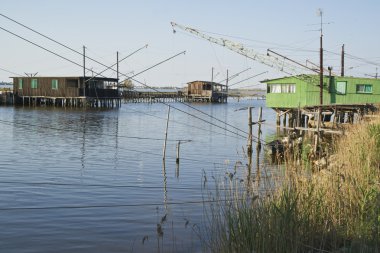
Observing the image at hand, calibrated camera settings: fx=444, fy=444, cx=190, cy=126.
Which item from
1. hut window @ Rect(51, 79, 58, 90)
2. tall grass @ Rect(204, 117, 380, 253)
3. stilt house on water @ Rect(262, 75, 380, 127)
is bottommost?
tall grass @ Rect(204, 117, 380, 253)

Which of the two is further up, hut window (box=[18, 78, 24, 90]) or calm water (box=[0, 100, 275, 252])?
hut window (box=[18, 78, 24, 90])

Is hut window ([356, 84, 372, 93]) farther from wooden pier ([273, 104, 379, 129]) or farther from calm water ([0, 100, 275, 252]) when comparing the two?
calm water ([0, 100, 275, 252])

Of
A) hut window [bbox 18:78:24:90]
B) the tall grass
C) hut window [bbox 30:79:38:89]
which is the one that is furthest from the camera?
hut window [bbox 18:78:24:90]

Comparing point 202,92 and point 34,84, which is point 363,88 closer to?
point 34,84

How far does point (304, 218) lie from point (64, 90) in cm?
6633

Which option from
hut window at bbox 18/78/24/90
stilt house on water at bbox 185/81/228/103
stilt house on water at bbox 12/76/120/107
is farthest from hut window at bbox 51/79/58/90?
stilt house on water at bbox 185/81/228/103

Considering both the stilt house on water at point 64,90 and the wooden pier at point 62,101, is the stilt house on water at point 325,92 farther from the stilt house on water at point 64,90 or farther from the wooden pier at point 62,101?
the wooden pier at point 62,101

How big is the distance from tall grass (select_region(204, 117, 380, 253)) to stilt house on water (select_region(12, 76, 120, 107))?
59898 mm

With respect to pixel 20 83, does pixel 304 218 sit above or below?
below

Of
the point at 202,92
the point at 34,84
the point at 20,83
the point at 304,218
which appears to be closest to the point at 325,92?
the point at 304,218

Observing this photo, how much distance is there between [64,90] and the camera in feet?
226

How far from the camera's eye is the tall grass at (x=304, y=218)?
5.67 meters

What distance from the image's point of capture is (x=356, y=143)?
1212cm

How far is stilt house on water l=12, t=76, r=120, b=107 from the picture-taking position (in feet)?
222
